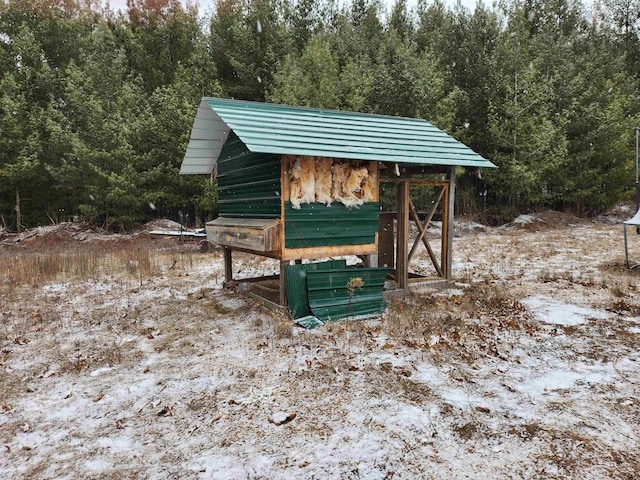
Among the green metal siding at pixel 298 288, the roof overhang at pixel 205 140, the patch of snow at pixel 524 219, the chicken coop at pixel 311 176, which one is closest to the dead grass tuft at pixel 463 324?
the chicken coop at pixel 311 176

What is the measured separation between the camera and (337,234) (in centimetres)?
728

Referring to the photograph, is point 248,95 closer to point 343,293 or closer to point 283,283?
point 283,283

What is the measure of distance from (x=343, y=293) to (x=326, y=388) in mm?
2595

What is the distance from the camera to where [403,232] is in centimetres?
843

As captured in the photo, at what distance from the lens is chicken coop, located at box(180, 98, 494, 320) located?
6.71 m

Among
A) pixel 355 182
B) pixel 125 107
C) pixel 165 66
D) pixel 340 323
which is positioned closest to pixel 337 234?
pixel 355 182

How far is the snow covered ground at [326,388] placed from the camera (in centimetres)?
330

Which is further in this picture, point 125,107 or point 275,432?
point 125,107

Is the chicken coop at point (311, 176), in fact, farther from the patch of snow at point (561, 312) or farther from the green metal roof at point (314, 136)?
the patch of snow at point (561, 312)

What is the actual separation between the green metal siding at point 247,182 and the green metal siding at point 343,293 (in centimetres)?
133

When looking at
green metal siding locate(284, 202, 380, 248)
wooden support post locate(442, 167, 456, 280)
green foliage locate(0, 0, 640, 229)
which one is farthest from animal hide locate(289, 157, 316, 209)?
green foliage locate(0, 0, 640, 229)

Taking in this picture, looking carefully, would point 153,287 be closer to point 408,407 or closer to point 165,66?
point 408,407

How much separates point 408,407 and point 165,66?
26.8m

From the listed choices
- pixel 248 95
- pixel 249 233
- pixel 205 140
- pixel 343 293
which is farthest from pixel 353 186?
pixel 248 95
